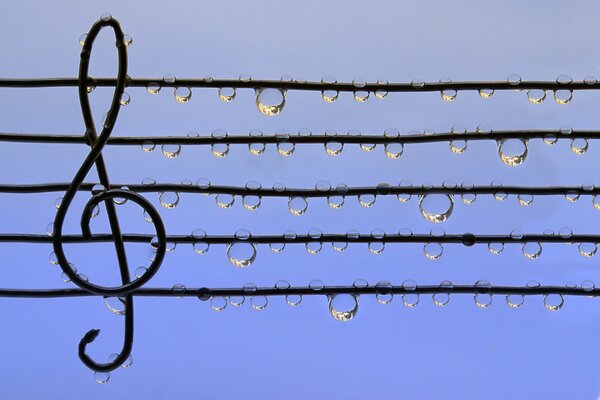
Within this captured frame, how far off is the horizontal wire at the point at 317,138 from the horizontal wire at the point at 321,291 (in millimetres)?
203

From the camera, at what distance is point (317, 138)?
0.98 metres

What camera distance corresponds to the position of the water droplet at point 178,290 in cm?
93

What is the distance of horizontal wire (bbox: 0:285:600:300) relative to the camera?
3.05 ft

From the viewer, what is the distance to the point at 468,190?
0.95m

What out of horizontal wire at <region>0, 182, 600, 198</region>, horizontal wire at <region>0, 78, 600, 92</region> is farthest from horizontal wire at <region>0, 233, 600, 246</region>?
horizontal wire at <region>0, 78, 600, 92</region>

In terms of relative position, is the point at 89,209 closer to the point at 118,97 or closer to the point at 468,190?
the point at 118,97

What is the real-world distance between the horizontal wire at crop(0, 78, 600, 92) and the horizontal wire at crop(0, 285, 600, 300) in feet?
0.91

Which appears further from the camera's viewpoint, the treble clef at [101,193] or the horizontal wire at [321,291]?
the horizontal wire at [321,291]

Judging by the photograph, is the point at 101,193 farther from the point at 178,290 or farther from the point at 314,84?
the point at 314,84

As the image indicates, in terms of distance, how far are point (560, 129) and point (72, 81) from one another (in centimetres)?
68

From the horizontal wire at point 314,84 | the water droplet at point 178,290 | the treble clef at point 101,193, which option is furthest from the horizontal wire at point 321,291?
the horizontal wire at point 314,84

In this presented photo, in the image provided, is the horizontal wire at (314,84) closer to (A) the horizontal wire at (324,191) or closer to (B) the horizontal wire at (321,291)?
(A) the horizontal wire at (324,191)

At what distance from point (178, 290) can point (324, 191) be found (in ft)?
0.80

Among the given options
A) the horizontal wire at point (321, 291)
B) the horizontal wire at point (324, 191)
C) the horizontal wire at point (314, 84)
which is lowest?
the horizontal wire at point (321, 291)
